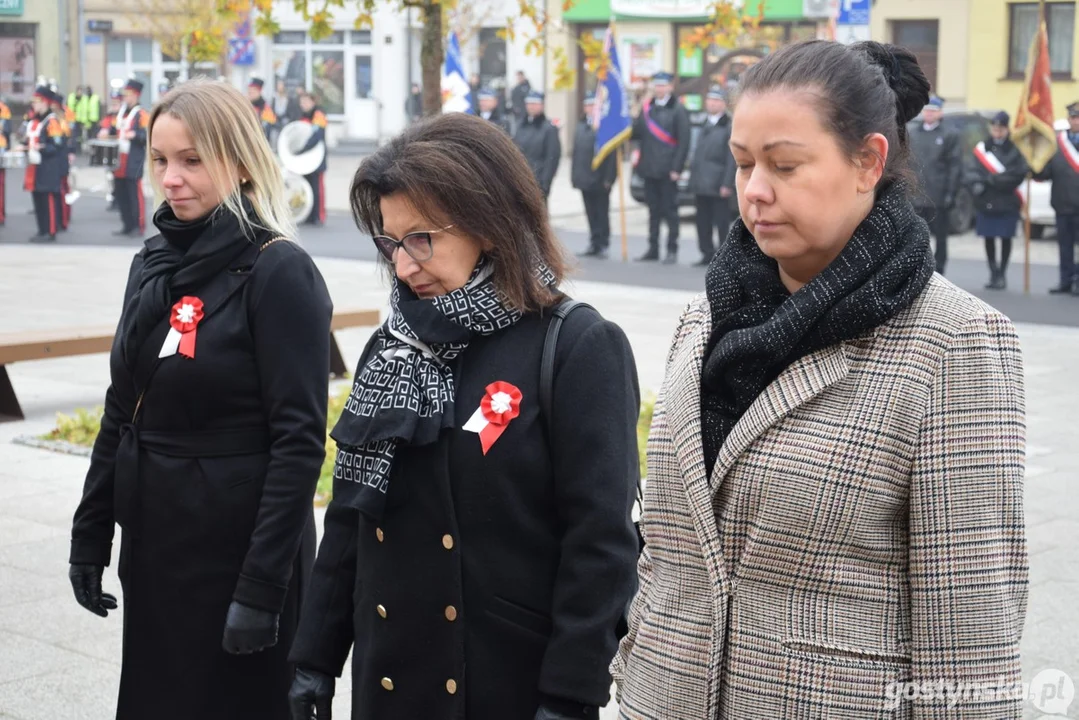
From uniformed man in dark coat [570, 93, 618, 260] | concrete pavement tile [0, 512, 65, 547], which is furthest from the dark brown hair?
uniformed man in dark coat [570, 93, 618, 260]

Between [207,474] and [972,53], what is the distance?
31692mm

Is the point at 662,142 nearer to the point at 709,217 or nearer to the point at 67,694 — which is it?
the point at 709,217

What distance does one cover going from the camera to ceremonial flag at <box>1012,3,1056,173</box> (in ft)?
51.5

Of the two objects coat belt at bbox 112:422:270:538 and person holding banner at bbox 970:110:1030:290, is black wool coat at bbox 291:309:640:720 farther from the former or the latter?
person holding banner at bbox 970:110:1030:290

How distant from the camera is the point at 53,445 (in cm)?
842

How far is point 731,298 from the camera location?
2246mm

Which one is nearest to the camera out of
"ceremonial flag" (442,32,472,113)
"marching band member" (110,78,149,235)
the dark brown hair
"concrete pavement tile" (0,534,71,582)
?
the dark brown hair

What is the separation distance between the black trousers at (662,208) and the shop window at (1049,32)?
15997 mm

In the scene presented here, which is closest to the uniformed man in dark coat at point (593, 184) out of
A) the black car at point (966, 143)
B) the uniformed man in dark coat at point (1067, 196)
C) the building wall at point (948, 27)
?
the black car at point (966, 143)

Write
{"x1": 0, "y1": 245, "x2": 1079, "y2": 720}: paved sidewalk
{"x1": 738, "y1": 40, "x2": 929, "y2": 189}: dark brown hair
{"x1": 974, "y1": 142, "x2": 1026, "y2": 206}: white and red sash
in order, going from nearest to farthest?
{"x1": 738, "y1": 40, "x2": 929, "y2": 189}: dark brown hair, {"x1": 0, "y1": 245, "x2": 1079, "y2": 720}: paved sidewalk, {"x1": 974, "y1": 142, "x2": 1026, "y2": 206}: white and red sash

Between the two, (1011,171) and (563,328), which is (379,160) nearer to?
(563,328)

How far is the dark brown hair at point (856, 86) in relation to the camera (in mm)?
2105

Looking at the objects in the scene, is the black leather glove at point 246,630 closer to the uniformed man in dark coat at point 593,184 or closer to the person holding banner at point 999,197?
the person holding banner at point 999,197

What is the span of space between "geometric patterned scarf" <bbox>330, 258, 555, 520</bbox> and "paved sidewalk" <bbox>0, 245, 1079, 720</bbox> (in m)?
2.27
